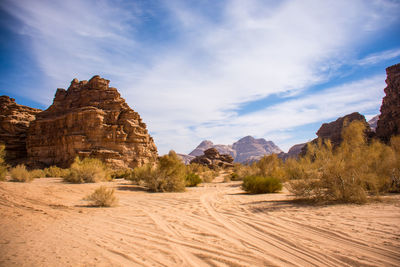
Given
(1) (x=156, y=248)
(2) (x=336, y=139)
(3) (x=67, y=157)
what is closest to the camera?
(1) (x=156, y=248)

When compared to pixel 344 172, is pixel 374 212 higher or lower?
lower

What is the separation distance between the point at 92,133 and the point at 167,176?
2396 cm

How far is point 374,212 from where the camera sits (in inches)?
212

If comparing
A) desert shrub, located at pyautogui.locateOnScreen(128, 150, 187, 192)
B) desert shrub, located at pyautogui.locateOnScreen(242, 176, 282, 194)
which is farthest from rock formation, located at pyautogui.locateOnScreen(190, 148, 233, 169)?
desert shrub, located at pyautogui.locateOnScreen(242, 176, 282, 194)

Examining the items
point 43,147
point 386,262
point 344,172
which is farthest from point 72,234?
point 43,147

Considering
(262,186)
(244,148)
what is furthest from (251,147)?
(262,186)

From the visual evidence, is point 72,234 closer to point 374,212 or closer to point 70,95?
point 374,212

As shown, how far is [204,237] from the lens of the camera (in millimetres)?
4031

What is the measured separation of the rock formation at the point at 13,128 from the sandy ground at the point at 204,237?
4124 cm

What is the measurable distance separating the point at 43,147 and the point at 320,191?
135 ft

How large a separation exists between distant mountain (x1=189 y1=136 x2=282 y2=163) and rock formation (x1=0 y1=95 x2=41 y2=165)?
13832cm

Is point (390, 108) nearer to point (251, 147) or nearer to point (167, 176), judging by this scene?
point (167, 176)

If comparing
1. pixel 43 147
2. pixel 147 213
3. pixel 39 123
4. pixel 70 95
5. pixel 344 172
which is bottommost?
pixel 147 213

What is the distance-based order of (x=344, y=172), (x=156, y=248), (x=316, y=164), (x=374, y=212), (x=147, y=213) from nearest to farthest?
(x=156, y=248) → (x=374, y=212) → (x=147, y=213) → (x=344, y=172) → (x=316, y=164)
